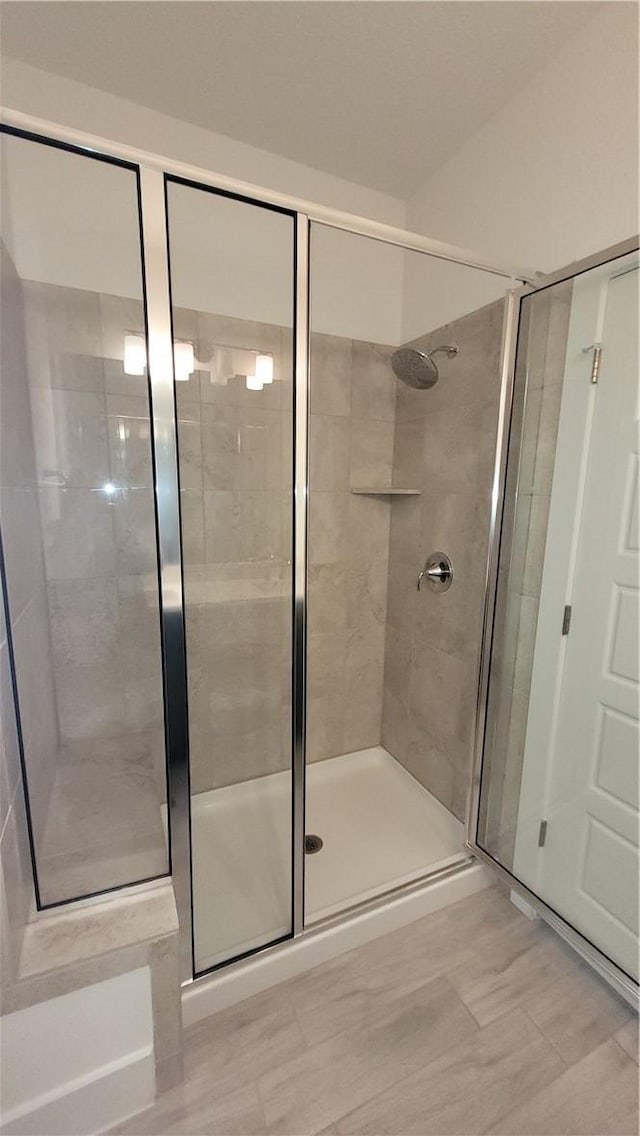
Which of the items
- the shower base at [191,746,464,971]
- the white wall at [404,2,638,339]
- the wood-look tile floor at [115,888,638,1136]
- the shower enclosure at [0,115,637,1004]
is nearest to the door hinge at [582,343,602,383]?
the shower enclosure at [0,115,637,1004]

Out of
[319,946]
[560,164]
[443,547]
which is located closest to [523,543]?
[443,547]

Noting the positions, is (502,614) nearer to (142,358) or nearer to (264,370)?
(264,370)

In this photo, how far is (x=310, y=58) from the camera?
4.42 feet

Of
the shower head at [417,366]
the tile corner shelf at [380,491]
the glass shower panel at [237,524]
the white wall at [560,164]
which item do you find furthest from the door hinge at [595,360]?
the glass shower panel at [237,524]

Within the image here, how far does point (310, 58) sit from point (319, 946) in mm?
2677

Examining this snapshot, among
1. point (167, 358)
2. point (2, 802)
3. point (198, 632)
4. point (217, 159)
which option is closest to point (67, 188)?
point (217, 159)

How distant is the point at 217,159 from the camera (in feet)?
5.43

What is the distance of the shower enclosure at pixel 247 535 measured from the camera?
1.16 metres

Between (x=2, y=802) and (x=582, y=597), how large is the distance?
1540 millimetres

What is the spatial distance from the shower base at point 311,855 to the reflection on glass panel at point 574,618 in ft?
1.16

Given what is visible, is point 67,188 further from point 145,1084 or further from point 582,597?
point 145,1084

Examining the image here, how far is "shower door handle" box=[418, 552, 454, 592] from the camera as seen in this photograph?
1847 mm

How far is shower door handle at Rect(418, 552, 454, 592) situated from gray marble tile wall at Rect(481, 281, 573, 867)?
268 millimetres

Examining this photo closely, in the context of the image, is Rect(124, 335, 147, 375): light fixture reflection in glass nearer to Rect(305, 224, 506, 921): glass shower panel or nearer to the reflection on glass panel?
Rect(305, 224, 506, 921): glass shower panel
